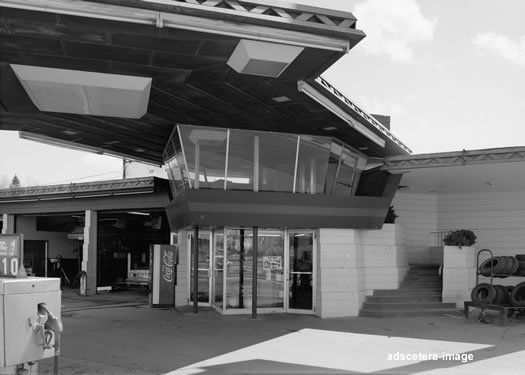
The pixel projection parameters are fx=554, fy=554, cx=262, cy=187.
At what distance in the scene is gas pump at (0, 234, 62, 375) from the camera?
5.68 m

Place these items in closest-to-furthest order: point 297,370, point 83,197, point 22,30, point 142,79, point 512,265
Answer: point 22,30 < point 297,370 < point 142,79 < point 512,265 < point 83,197

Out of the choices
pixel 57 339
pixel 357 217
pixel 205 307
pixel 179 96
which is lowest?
pixel 205 307

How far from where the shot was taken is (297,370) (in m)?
8.17

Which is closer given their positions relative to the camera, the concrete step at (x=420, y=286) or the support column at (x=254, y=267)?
the support column at (x=254, y=267)

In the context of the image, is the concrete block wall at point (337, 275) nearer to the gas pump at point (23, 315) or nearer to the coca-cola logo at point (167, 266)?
the coca-cola logo at point (167, 266)

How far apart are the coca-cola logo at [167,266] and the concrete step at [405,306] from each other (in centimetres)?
585

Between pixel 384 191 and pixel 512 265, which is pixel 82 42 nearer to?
pixel 384 191

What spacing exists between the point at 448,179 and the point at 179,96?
30.7 ft

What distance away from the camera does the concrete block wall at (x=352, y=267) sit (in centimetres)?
1417

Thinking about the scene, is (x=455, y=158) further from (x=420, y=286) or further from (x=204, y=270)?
(x=204, y=270)

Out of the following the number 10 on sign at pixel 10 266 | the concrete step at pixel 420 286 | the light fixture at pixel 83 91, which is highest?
the light fixture at pixel 83 91

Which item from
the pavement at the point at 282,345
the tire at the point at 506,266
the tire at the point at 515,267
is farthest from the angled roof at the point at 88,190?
the tire at the point at 515,267

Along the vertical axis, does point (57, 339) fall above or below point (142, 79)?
below

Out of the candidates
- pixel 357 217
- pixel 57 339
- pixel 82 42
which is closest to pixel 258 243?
pixel 357 217
